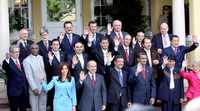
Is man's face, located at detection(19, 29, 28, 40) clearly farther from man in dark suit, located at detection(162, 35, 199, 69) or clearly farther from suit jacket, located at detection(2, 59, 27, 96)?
man in dark suit, located at detection(162, 35, 199, 69)

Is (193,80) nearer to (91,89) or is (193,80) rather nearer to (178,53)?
(178,53)

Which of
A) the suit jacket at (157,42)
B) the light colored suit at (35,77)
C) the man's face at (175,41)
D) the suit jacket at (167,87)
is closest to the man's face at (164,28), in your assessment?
the suit jacket at (157,42)

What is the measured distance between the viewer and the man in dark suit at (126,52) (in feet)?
26.9

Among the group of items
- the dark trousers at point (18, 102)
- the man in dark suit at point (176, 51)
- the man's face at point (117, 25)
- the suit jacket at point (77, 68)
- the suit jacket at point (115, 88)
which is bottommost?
the dark trousers at point (18, 102)

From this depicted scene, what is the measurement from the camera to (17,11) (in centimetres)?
1347

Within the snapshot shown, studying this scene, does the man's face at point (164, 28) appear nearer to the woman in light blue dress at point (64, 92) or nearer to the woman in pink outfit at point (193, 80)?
the woman in pink outfit at point (193, 80)

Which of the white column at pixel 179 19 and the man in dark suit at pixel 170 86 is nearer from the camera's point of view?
the man in dark suit at pixel 170 86

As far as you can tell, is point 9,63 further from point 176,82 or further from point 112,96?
point 176,82

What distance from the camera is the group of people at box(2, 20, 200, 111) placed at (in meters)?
7.81

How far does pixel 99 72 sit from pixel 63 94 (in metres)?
0.85

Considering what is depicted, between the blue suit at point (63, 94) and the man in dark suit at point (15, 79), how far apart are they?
0.70 metres

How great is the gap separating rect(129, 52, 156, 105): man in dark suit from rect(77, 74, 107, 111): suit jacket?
1.89ft

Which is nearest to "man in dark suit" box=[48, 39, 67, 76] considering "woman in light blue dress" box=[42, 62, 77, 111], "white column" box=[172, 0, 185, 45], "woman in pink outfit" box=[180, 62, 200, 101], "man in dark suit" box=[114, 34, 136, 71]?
"woman in light blue dress" box=[42, 62, 77, 111]

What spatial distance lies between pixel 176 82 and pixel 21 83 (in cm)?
267
